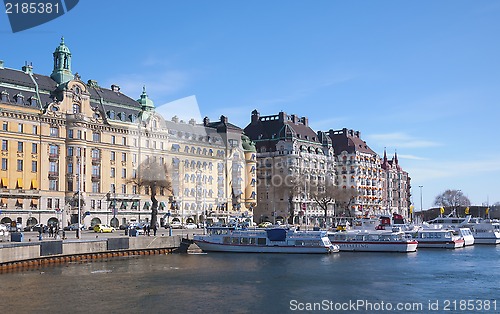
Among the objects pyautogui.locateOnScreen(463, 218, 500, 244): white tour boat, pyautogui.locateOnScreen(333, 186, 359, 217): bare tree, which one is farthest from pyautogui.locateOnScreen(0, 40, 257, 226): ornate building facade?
pyautogui.locateOnScreen(463, 218, 500, 244): white tour boat

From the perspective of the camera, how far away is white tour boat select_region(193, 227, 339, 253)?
8950 cm

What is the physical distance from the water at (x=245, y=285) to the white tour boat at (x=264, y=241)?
10569 millimetres

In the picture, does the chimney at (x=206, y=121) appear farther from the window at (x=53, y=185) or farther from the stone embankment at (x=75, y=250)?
the stone embankment at (x=75, y=250)

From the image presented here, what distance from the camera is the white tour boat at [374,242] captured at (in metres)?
93.6

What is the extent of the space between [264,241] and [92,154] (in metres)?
47.6

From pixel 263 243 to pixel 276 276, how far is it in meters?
31.4

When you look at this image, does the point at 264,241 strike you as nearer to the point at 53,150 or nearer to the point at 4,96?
the point at 53,150

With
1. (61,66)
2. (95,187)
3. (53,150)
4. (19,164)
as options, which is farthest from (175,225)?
(61,66)

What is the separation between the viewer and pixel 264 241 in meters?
92.2

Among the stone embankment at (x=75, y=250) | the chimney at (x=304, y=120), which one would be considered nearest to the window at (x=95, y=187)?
the stone embankment at (x=75, y=250)

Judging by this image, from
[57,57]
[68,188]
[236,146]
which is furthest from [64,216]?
[236,146]

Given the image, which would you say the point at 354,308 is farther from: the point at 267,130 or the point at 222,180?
the point at 267,130

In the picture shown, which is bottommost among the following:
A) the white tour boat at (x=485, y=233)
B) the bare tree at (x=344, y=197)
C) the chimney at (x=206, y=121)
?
the white tour boat at (x=485, y=233)

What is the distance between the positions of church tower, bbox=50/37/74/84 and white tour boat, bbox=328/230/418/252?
62.8 metres
